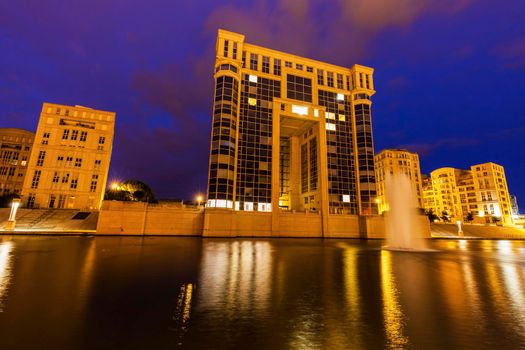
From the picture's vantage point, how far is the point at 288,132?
7131 centimetres

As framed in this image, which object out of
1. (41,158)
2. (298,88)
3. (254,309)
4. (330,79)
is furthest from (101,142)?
(254,309)

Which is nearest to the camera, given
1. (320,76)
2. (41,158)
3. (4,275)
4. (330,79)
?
(4,275)

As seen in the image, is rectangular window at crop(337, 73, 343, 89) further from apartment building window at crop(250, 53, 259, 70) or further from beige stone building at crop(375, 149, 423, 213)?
beige stone building at crop(375, 149, 423, 213)

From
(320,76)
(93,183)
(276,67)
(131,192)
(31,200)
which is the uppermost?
(320,76)

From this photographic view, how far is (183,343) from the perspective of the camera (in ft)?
16.8

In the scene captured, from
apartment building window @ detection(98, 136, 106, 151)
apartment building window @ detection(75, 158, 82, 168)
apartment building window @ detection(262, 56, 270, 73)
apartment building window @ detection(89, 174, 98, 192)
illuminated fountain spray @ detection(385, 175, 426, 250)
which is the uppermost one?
apartment building window @ detection(262, 56, 270, 73)

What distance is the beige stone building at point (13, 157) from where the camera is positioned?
3369 inches

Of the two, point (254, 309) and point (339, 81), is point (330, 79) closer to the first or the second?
point (339, 81)

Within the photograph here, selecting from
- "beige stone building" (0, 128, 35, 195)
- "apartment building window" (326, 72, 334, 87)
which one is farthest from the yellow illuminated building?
"beige stone building" (0, 128, 35, 195)

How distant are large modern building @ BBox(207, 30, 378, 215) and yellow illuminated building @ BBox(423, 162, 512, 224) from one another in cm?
9208

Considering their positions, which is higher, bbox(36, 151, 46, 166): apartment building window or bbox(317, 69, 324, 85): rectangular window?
bbox(317, 69, 324, 85): rectangular window

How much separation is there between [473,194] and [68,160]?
18643cm

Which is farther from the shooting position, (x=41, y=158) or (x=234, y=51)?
(x=41, y=158)

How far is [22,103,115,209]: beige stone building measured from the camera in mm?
67750
